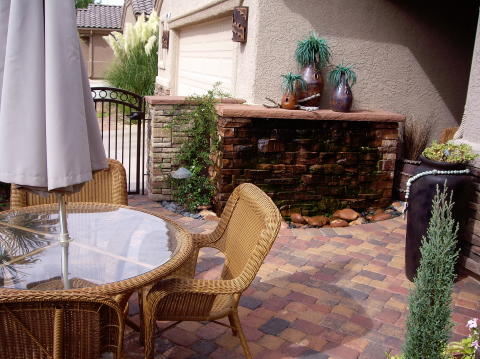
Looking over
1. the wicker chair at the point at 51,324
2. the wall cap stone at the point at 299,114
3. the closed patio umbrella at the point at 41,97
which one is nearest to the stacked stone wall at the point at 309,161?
the wall cap stone at the point at 299,114

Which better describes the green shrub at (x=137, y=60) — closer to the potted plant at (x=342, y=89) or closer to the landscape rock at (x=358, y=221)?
the potted plant at (x=342, y=89)

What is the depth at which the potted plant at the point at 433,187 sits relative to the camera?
4.09 m

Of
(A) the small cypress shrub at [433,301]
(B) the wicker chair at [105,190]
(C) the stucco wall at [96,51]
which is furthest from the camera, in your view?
(C) the stucco wall at [96,51]

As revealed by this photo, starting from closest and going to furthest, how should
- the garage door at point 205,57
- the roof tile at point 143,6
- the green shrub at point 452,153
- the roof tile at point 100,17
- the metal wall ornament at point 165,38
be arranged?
the green shrub at point 452,153 → the garage door at point 205,57 → the metal wall ornament at point 165,38 → the roof tile at point 143,6 → the roof tile at point 100,17

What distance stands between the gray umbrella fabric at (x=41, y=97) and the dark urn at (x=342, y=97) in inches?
164

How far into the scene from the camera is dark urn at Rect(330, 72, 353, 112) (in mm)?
5949

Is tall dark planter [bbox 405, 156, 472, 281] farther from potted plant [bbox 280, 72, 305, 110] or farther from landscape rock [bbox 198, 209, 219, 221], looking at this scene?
landscape rock [bbox 198, 209, 219, 221]

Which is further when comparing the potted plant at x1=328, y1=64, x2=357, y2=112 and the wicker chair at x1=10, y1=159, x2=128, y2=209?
the potted plant at x1=328, y1=64, x2=357, y2=112

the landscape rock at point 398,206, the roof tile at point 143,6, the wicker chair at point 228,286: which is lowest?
the landscape rock at point 398,206

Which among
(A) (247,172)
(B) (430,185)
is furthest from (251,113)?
(B) (430,185)

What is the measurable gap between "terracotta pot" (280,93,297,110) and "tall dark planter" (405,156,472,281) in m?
1.87

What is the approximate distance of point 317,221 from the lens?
19.3 ft

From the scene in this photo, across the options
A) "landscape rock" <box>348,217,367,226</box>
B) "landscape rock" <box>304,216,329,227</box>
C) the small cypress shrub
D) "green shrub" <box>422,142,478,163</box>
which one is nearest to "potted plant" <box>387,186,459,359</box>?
the small cypress shrub

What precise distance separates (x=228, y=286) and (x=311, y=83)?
12.4ft
